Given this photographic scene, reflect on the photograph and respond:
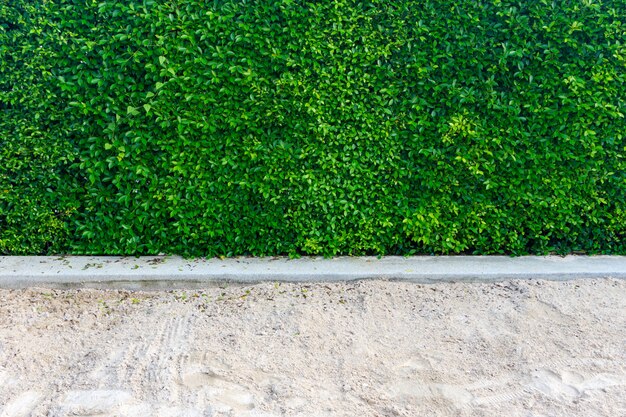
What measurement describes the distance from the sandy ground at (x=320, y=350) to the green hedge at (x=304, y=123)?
646 millimetres

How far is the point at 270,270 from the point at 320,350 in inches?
45.6

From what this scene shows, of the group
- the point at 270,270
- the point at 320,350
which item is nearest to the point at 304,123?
the point at 270,270

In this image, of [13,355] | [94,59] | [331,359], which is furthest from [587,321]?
[94,59]

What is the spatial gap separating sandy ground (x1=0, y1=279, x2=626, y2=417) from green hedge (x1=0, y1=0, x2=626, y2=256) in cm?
65

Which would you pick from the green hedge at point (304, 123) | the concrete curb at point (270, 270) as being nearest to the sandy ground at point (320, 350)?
→ the concrete curb at point (270, 270)

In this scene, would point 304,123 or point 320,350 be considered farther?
point 304,123

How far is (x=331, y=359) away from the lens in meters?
3.14

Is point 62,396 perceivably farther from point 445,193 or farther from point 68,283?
point 445,193

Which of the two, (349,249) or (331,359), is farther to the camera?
(349,249)

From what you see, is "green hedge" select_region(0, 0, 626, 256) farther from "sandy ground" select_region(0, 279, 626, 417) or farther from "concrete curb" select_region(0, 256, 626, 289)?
"sandy ground" select_region(0, 279, 626, 417)

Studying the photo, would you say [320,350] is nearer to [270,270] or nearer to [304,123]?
[270,270]

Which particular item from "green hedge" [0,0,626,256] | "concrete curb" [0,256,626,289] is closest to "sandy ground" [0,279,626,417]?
"concrete curb" [0,256,626,289]

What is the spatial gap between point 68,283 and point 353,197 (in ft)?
7.98

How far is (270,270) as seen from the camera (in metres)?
4.25
